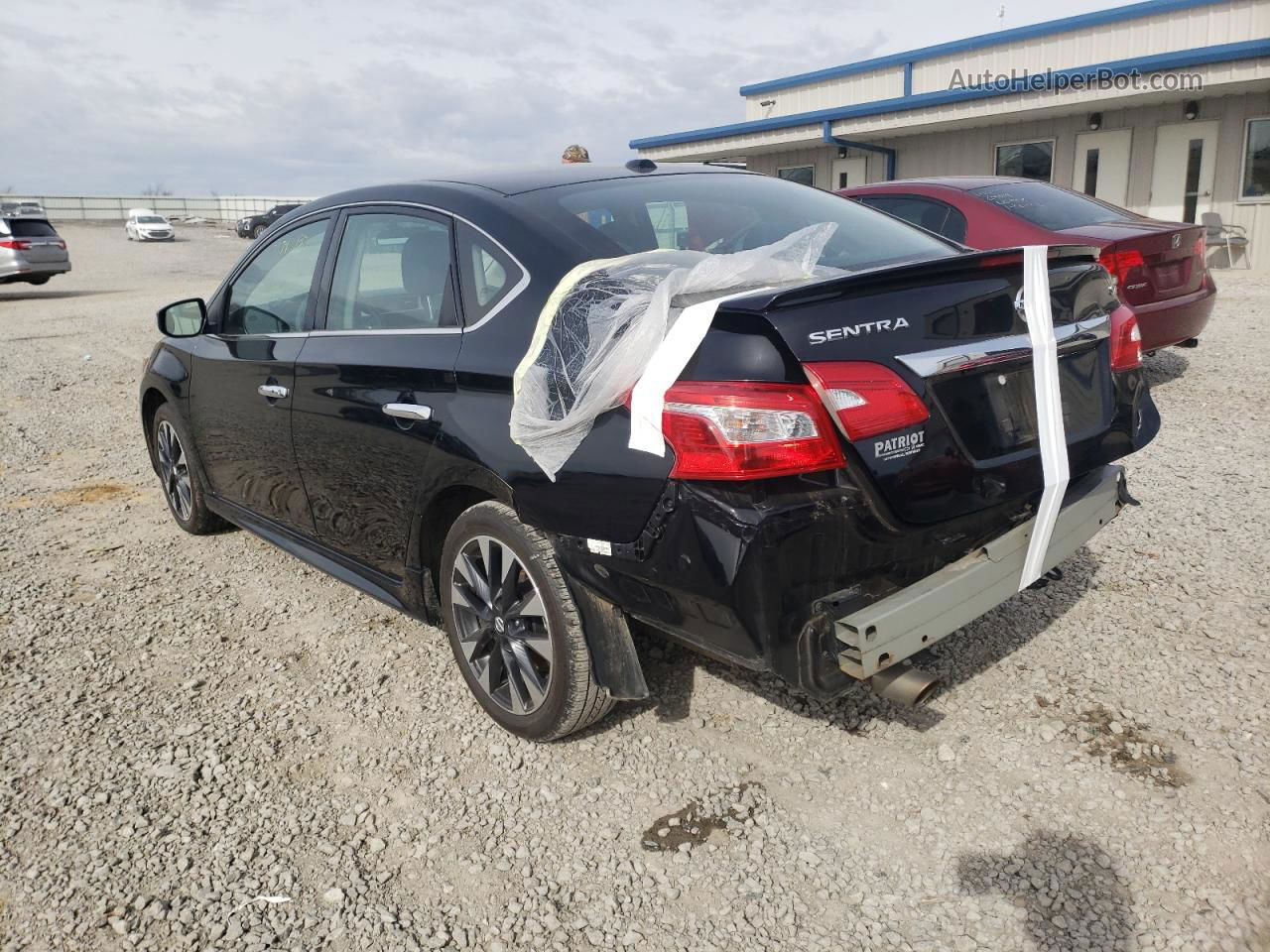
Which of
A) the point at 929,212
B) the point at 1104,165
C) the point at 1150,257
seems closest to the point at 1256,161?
the point at 1104,165

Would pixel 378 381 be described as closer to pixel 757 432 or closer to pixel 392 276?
pixel 392 276

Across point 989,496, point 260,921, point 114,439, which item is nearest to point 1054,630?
point 989,496

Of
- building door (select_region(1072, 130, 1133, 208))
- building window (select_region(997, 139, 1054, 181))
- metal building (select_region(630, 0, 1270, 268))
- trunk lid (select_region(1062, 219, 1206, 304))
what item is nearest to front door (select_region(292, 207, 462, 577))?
trunk lid (select_region(1062, 219, 1206, 304))

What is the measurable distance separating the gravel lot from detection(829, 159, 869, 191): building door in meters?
17.7

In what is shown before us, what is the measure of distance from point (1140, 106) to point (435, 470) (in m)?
17.3

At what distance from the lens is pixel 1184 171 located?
1606cm

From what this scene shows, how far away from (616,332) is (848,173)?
65.8 feet

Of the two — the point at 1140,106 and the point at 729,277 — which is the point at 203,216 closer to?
the point at 1140,106

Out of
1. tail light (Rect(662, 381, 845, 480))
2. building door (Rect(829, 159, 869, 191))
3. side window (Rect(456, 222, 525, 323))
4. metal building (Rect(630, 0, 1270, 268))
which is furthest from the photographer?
building door (Rect(829, 159, 869, 191))

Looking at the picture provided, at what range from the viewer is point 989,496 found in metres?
2.50

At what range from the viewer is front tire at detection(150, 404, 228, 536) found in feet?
15.8

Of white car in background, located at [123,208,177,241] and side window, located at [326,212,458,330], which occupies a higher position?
white car in background, located at [123,208,177,241]

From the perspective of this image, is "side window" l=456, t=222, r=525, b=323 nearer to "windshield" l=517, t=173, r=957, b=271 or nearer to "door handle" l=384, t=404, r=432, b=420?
Result: "windshield" l=517, t=173, r=957, b=271

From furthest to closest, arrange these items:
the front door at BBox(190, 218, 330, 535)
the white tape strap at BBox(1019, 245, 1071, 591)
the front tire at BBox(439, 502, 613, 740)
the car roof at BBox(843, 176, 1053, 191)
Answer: the car roof at BBox(843, 176, 1053, 191) < the front door at BBox(190, 218, 330, 535) < the front tire at BBox(439, 502, 613, 740) < the white tape strap at BBox(1019, 245, 1071, 591)
